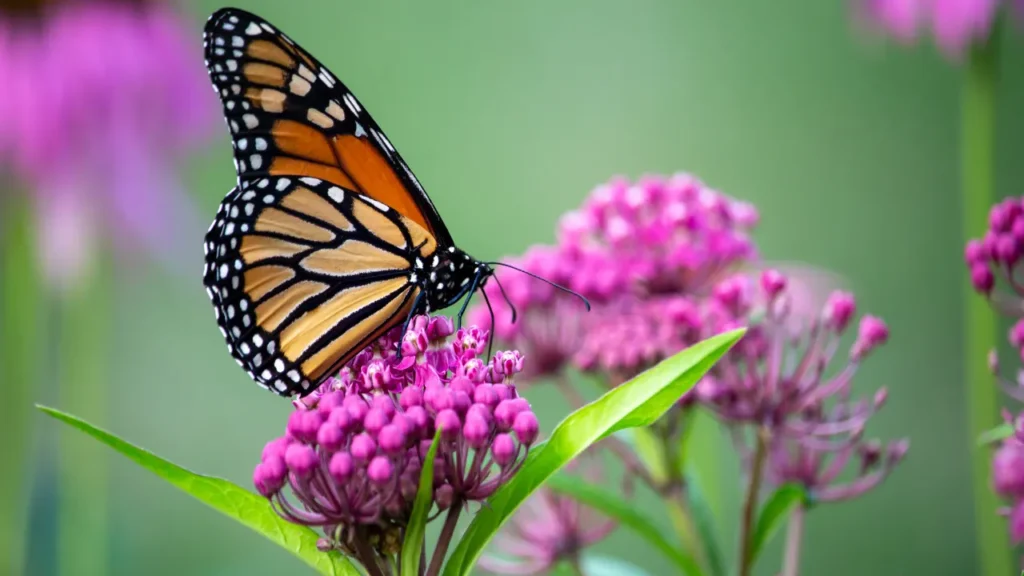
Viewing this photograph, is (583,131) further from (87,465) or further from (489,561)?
(489,561)

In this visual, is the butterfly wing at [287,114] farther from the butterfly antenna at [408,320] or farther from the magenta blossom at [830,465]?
the magenta blossom at [830,465]

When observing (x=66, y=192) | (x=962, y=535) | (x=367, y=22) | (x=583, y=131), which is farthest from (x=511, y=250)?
(x=66, y=192)

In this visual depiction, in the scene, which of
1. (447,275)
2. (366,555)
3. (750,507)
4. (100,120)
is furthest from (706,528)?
(100,120)

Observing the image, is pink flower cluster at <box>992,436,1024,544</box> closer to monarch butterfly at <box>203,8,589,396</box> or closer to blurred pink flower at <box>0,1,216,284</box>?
monarch butterfly at <box>203,8,589,396</box>

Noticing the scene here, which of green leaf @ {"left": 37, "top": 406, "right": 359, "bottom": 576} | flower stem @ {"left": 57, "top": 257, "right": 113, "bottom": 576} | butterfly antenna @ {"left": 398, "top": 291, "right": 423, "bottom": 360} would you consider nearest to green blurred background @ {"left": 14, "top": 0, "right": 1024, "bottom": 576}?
→ flower stem @ {"left": 57, "top": 257, "right": 113, "bottom": 576}

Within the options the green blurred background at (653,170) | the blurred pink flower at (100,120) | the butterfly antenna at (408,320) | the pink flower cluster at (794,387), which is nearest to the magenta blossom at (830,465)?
the pink flower cluster at (794,387)
